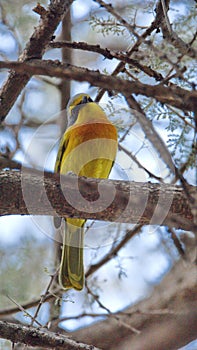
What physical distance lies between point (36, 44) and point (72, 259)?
4.28 feet

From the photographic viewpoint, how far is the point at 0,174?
219 centimetres

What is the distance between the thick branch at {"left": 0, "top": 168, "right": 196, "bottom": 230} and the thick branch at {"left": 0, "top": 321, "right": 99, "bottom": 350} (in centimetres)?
48

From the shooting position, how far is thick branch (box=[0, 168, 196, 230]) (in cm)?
217

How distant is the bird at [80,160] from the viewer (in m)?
3.15

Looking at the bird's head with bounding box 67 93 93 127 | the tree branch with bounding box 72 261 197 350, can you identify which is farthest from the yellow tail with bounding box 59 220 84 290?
the bird's head with bounding box 67 93 93 127

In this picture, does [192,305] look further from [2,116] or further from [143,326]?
[2,116]

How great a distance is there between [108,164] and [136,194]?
3.23 ft

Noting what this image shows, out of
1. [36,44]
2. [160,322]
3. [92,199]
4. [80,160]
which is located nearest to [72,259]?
[80,160]

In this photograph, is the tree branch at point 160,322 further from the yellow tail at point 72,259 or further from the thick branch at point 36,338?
the thick branch at point 36,338

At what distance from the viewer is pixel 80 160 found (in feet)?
10.5

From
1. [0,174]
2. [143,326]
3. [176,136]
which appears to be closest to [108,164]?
[176,136]

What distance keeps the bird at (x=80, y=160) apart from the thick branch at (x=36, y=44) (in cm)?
68

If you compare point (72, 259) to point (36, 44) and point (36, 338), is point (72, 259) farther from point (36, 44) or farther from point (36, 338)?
point (36, 44)

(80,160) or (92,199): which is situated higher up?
(80,160)
